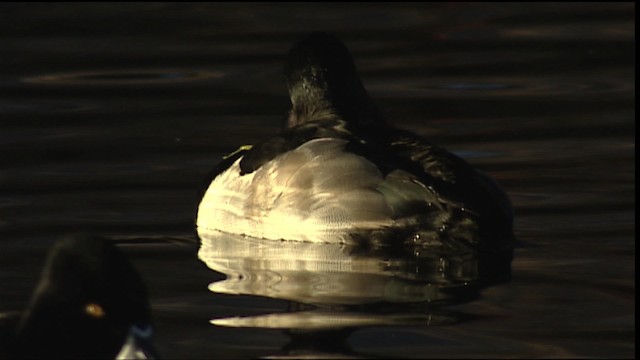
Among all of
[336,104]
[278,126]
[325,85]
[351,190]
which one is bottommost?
[278,126]

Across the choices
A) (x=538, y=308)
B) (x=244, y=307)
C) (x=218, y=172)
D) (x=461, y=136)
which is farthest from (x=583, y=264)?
(x=461, y=136)

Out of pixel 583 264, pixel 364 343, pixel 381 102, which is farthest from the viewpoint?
pixel 381 102

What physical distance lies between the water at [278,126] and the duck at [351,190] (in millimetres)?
290

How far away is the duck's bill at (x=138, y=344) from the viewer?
24.2 ft

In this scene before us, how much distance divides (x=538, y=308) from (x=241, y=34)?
371 inches

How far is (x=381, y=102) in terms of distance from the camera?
15469 mm

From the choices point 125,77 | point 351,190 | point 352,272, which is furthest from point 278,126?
point 352,272

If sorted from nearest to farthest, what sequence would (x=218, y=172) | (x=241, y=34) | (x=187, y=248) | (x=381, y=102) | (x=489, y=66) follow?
(x=187, y=248) → (x=218, y=172) → (x=381, y=102) → (x=489, y=66) → (x=241, y=34)

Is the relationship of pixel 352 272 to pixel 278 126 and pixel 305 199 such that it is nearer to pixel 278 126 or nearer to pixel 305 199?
pixel 305 199

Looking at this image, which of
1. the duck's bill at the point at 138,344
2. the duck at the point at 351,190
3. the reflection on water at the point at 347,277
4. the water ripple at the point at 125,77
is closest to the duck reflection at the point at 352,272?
the reflection on water at the point at 347,277

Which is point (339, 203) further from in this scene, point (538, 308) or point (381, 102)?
point (381, 102)

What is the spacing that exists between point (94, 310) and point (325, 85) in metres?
5.25

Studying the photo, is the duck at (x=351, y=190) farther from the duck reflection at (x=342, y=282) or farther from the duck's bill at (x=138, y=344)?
the duck's bill at (x=138, y=344)

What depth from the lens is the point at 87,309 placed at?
7.38 meters
